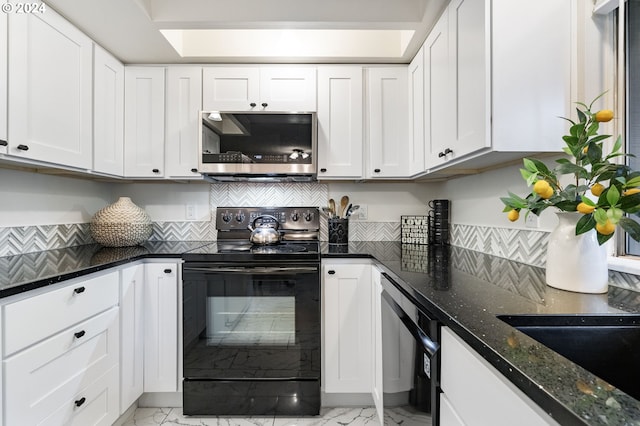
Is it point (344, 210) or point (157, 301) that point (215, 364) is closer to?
point (157, 301)

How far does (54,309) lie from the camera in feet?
3.89

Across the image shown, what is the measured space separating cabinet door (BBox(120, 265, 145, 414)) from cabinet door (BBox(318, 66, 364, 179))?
128 centimetres

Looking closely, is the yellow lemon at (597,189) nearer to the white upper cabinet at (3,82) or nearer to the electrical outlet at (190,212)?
the white upper cabinet at (3,82)

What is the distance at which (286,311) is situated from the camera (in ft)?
5.66

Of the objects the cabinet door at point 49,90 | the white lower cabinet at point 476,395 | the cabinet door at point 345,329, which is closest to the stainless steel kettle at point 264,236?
the cabinet door at point 345,329

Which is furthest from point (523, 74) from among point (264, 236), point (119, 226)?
point (119, 226)

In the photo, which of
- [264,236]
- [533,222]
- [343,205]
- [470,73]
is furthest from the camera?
[343,205]

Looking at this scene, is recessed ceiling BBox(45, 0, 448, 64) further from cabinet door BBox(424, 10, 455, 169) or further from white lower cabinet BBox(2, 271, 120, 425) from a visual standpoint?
white lower cabinet BBox(2, 271, 120, 425)

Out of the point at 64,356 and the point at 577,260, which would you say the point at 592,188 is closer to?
the point at 577,260

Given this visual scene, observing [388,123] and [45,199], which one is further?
[388,123]

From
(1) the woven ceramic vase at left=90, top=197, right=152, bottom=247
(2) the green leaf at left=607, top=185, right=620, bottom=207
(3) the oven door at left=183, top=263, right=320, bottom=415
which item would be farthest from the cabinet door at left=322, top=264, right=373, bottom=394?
(1) the woven ceramic vase at left=90, top=197, right=152, bottom=247

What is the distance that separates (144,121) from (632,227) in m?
2.48

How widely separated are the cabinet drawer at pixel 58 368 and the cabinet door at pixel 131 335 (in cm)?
5

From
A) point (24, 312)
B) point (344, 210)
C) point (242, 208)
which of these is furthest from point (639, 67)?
point (24, 312)
